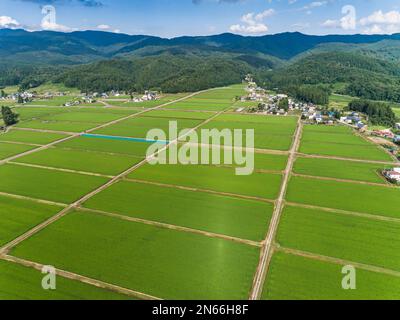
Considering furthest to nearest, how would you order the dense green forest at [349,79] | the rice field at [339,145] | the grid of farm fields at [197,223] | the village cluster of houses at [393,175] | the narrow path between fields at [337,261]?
1. the dense green forest at [349,79]
2. the rice field at [339,145]
3. the village cluster of houses at [393,175]
4. the narrow path between fields at [337,261]
5. the grid of farm fields at [197,223]

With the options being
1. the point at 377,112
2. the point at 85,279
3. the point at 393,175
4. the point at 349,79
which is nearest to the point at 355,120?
the point at 377,112

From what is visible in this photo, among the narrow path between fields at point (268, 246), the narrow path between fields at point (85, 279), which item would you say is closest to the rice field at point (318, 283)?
the narrow path between fields at point (268, 246)

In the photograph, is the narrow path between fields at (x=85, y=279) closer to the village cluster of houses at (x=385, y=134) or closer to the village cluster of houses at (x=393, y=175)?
the village cluster of houses at (x=393, y=175)

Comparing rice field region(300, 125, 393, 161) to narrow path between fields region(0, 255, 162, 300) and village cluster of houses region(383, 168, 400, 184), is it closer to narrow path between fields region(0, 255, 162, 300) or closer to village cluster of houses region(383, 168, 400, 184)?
village cluster of houses region(383, 168, 400, 184)

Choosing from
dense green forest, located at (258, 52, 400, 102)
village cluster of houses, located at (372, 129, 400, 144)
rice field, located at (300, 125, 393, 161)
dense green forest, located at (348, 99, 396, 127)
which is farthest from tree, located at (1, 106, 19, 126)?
dense green forest, located at (258, 52, 400, 102)

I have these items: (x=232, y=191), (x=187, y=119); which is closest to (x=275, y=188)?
(x=232, y=191)
